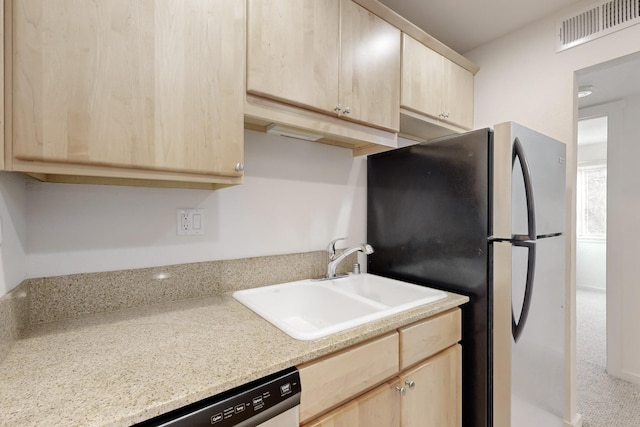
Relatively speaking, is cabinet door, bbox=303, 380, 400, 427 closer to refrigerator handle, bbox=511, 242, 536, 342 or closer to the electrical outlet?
refrigerator handle, bbox=511, 242, 536, 342

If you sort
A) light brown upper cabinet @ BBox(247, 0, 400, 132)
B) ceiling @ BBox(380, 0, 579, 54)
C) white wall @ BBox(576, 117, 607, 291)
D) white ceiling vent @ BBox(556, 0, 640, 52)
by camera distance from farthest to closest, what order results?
white wall @ BBox(576, 117, 607, 291), ceiling @ BBox(380, 0, 579, 54), white ceiling vent @ BBox(556, 0, 640, 52), light brown upper cabinet @ BBox(247, 0, 400, 132)

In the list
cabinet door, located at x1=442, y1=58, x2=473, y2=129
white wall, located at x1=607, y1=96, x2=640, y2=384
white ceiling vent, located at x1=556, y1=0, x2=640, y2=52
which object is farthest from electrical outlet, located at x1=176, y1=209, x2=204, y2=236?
white wall, located at x1=607, y1=96, x2=640, y2=384

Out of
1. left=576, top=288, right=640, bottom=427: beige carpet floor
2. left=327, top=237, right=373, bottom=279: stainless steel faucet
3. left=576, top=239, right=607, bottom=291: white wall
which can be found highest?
left=327, top=237, right=373, bottom=279: stainless steel faucet

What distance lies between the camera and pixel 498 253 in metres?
1.30

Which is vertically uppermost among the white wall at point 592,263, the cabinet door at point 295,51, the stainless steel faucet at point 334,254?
the cabinet door at point 295,51

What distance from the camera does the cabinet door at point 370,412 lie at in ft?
2.92

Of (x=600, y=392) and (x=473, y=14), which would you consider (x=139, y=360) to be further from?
(x=600, y=392)

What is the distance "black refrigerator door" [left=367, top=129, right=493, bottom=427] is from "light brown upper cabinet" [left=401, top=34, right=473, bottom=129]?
1.01ft

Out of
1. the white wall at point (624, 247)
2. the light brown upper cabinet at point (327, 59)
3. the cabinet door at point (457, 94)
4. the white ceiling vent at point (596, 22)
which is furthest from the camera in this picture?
the white wall at point (624, 247)

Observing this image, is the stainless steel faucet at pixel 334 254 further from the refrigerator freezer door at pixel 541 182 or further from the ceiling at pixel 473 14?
the ceiling at pixel 473 14

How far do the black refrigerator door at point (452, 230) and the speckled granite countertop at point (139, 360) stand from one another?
378mm

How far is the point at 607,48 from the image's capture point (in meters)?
1.64

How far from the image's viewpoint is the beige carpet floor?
1.91 m

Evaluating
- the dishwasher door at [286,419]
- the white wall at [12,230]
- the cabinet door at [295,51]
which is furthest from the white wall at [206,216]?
the dishwasher door at [286,419]
